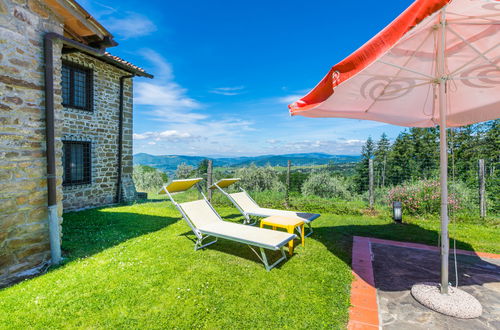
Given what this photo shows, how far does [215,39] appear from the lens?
1466cm

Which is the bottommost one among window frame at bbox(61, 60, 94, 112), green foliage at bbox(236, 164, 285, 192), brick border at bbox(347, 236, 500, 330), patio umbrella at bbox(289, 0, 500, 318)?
brick border at bbox(347, 236, 500, 330)

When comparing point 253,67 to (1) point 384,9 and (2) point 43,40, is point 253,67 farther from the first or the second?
(2) point 43,40

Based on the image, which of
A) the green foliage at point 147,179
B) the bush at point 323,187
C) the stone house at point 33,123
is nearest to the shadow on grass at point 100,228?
the stone house at point 33,123

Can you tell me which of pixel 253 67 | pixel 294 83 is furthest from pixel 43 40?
pixel 294 83

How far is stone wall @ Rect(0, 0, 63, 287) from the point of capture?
330 cm

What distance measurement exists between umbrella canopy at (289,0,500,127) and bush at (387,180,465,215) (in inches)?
130

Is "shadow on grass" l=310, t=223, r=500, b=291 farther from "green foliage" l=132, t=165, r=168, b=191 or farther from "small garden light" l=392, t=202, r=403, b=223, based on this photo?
"green foliage" l=132, t=165, r=168, b=191

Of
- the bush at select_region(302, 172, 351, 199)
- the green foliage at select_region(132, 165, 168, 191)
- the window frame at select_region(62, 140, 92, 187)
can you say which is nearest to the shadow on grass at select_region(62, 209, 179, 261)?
the window frame at select_region(62, 140, 92, 187)

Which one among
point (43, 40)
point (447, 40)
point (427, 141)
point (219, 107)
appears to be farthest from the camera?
point (219, 107)

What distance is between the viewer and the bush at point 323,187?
12.2 metres

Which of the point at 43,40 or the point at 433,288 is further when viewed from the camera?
the point at 43,40

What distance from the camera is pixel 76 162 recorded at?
862cm

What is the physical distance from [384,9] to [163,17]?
8.42 metres

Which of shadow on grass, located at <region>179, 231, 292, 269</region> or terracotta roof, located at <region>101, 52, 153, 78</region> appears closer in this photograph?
shadow on grass, located at <region>179, 231, 292, 269</region>
